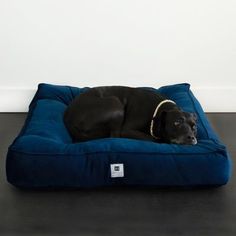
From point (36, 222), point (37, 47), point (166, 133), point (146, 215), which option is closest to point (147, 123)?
point (166, 133)

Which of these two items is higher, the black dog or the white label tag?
the black dog

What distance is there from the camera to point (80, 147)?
2256 millimetres

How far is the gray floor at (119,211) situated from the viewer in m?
1.99

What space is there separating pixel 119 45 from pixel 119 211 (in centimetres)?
164

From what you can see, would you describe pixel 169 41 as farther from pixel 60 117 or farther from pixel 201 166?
pixel 201 166

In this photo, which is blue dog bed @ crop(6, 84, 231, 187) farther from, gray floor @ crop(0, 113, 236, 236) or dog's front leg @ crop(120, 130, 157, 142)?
dog's front leg @ crop(120, 130, 157, 142)

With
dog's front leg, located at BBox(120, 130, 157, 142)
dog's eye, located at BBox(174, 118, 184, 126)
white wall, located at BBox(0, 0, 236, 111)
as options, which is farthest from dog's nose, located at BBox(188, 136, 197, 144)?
white wall, located at BBox(0, 0, 236, 111)

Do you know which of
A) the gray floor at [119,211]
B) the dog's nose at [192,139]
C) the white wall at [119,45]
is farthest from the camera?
the white wall at [119,45]

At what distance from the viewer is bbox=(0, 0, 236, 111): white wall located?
3.27 metres

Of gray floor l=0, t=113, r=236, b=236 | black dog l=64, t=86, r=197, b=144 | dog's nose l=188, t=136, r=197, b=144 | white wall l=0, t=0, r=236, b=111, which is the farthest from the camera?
white wall l=0, t=0, r=236, b=111

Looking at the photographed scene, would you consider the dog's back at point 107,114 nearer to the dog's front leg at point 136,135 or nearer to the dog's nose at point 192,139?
the dog's front leg at point 136,135

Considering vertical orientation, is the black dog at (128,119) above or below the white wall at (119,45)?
below

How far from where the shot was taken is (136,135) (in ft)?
8.41

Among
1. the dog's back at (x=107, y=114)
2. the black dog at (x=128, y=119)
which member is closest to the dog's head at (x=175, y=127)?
the black dog at (x=128, y=119)
